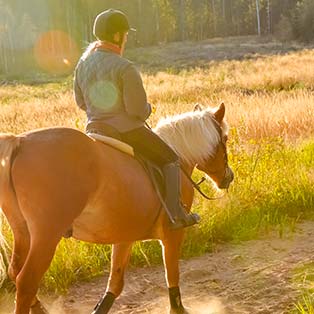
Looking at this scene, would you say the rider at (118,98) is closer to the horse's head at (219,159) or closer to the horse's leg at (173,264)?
the horse's leg at (173,264)

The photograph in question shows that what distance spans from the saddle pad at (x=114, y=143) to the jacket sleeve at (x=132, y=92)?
9.8 inches

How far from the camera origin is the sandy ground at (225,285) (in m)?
5.28

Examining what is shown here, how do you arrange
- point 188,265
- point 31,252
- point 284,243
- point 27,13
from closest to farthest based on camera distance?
point 31,252 < point 188,265 < point 284,243 < point 27,13

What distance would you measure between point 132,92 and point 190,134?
95 cm

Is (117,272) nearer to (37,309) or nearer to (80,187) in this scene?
(37,309)

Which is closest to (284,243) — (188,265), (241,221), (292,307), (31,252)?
(241,221)

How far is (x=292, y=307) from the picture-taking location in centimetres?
500

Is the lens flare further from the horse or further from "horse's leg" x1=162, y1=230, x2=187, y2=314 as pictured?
the horse

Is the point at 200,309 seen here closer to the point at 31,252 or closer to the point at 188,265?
the point at 188,265

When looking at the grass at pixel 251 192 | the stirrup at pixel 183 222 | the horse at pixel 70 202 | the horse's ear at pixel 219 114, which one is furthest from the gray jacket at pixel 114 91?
the grass at pixel 251 192

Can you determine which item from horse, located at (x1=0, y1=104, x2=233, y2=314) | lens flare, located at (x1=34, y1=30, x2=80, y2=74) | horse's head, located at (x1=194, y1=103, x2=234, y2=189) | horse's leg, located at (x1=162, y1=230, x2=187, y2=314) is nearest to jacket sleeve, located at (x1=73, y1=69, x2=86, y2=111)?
horse, located at (x1=0, y1=104, x2=233, y2=314)

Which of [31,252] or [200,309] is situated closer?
[31,252]

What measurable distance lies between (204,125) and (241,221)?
2336mm

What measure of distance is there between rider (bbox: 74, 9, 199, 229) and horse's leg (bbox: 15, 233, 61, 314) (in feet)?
3.47
